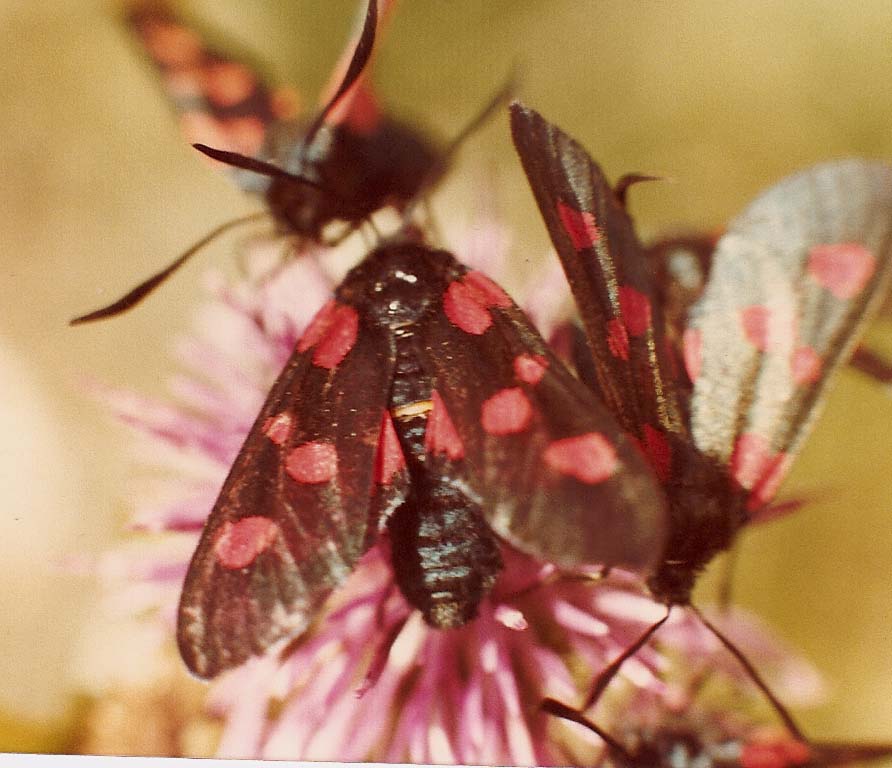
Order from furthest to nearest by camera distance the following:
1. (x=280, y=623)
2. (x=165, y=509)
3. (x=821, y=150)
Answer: (x=821, y=150) → (x=165, y=509) → (x=280, y=623)

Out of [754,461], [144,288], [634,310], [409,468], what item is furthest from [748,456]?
[144,288]

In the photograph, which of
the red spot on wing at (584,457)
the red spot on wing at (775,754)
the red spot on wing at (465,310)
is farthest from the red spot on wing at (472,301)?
the red spot on wing at (775,754)

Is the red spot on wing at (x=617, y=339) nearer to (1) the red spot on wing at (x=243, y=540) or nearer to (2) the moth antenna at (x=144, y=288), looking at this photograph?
(1) the red spot on wing at (x=243, y=540)

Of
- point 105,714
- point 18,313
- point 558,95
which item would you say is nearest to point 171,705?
point 105,714

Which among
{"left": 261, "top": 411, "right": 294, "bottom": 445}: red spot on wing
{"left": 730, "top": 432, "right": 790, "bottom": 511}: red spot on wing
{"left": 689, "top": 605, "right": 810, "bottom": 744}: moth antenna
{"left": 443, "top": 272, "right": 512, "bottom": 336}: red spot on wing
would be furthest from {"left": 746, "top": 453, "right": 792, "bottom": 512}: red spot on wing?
{"left": 261, "top": 411, "right": 294, "bottom": 445}: red spot on wing

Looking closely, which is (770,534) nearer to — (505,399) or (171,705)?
(505,399)
